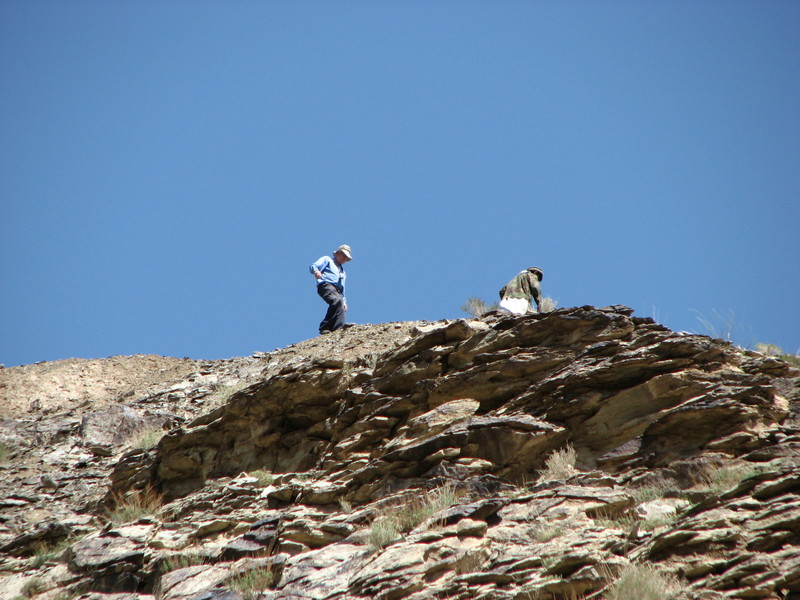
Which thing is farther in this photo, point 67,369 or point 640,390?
point 67,369

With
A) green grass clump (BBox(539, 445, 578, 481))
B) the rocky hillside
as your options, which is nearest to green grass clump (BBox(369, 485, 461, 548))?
the rocky hillside

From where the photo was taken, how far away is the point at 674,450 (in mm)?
8094

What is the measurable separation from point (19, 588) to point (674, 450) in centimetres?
779

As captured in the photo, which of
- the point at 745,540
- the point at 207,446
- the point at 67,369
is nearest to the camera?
the point at 745,540

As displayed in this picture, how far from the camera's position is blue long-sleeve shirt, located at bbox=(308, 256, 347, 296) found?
60.0 ft

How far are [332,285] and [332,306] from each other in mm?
494

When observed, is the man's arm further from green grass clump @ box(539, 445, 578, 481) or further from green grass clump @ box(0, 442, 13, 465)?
green grass clump @ box(539, 445, 578, 481)

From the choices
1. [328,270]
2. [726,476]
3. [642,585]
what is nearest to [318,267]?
[328,270]

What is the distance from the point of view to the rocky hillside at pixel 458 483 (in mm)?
6438

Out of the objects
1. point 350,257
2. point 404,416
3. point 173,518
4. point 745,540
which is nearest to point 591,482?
point 745,540

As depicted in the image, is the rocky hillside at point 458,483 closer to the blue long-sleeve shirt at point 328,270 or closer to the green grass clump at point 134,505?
the green grass clump at point 134,505

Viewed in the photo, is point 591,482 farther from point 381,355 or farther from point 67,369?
point 67,369

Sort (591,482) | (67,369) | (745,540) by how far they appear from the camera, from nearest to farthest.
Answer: (745,540)
(591,482)
(67,369)

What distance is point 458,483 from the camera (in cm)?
870
